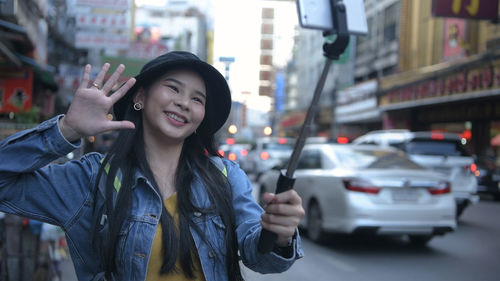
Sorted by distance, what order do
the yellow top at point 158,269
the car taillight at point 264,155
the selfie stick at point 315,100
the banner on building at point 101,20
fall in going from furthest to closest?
1. the car taillight at point 264,155
2. the banner on building at point 101,20
3. the yellow top at point 158,269
4. the selfie stick at point 315,100

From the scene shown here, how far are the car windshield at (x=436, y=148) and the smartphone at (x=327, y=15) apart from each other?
8.95 metres

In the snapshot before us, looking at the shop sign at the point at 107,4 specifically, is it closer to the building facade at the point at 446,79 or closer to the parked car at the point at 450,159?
the parked car at the point at 450,159

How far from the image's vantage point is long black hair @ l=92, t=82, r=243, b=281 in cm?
201

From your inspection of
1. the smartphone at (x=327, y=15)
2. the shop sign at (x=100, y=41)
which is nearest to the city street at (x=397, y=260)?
the smartphone at (x=327, y=15)

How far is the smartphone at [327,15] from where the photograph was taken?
183 cm

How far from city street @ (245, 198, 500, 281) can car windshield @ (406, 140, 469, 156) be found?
1825 millimetres

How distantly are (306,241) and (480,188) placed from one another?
353 inches

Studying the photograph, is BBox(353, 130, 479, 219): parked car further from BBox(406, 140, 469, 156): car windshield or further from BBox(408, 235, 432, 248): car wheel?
BBox(408, 235, 432, 248): car wheel

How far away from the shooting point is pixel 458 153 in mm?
10477

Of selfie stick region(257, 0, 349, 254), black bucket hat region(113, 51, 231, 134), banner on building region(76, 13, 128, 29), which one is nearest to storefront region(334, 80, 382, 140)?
banner on building region(76, 13, 128, 29)

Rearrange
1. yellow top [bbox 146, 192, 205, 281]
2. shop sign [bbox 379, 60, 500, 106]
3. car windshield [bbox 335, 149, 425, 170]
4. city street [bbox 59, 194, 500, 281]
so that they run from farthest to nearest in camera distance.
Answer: shop sign [bbox 379, 60, 500, 106], car windshield [bbox 335, 149, 425, 170], city street [bbox 59, 194, 500, 281], yellow top [bbox 146, 192, 205, 281]

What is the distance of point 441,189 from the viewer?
741 centimetres

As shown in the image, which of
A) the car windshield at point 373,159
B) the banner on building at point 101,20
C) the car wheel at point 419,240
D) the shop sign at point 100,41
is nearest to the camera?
the car windshield at point 373,159

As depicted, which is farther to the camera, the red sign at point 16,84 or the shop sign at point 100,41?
the red sign at point 16,84
